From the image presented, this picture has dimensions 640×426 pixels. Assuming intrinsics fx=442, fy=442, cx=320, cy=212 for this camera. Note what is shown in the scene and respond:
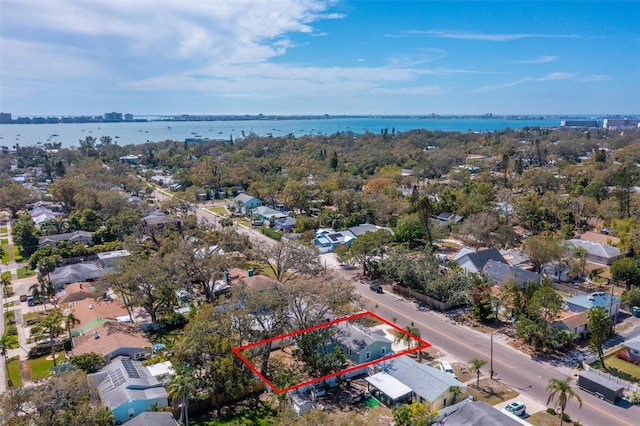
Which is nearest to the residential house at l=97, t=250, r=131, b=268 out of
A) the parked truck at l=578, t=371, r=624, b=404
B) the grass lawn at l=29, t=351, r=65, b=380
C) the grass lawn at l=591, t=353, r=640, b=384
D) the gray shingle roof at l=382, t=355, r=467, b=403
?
the grass lawn at l=29, t=351, r=65, b=380

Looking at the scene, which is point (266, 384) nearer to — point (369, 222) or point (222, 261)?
point (222, 261)

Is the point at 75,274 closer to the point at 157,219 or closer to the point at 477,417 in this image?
the point at 157,219

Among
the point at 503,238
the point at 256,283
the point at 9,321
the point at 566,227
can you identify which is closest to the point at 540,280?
the point at 503,238

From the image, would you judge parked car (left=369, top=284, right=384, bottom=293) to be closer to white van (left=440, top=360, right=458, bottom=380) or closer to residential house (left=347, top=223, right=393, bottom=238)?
white van (left=440, top=360, right=458, bottom=380)

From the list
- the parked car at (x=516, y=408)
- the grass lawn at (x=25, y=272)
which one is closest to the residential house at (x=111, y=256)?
the grass lawn at (x=25, y=272)

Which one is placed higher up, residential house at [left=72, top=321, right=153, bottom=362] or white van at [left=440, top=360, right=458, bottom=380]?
residential house at [left=72, top=321, right=153, bottom=362]

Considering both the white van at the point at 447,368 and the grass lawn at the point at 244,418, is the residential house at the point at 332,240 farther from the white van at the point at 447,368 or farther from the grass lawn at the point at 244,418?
the grass lawn at the point at 244,418

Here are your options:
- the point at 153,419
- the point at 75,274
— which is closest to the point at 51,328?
the point at 153,419
